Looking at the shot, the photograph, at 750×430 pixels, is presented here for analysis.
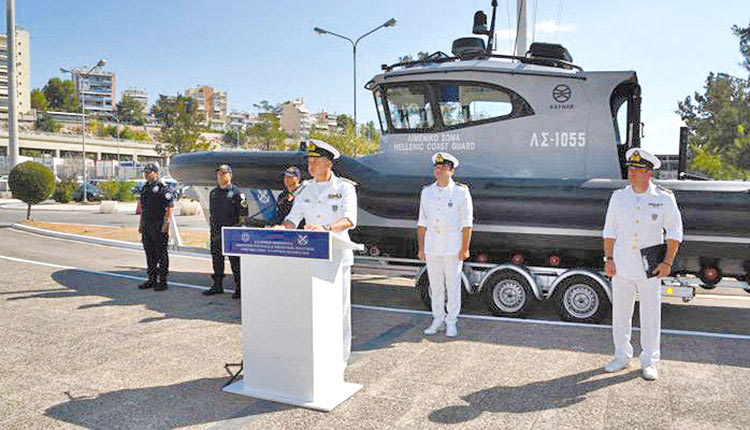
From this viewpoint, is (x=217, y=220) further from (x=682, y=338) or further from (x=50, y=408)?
(x=682, y=338)

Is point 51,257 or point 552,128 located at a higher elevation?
point 552,128

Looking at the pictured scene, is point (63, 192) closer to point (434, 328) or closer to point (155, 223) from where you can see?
point (155, 223)

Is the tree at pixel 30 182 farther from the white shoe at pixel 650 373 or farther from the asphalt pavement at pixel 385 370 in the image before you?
the white shoe at pixel 650 373

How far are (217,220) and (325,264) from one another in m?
3.72

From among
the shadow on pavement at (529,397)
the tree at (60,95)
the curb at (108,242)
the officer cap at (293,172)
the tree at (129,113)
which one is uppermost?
the tree at (60,95)

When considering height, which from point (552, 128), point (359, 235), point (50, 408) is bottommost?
point (50, 408)

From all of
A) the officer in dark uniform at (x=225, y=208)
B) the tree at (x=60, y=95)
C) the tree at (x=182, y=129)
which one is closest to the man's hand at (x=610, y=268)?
the officer in dark uniform at (x=225, y=208)

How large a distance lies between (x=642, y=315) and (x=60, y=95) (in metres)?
169

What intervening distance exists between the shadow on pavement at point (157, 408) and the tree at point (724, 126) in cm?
2809

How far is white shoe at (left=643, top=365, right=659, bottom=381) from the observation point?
4277mm

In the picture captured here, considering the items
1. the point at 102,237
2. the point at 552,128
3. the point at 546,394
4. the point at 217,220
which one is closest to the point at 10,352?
the point at 217,220

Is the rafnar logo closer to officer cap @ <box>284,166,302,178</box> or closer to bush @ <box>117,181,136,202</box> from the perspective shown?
officer cap @ <box>284,166,302,178</box>

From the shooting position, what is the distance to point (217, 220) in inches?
284

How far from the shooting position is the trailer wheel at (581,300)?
5.87m
